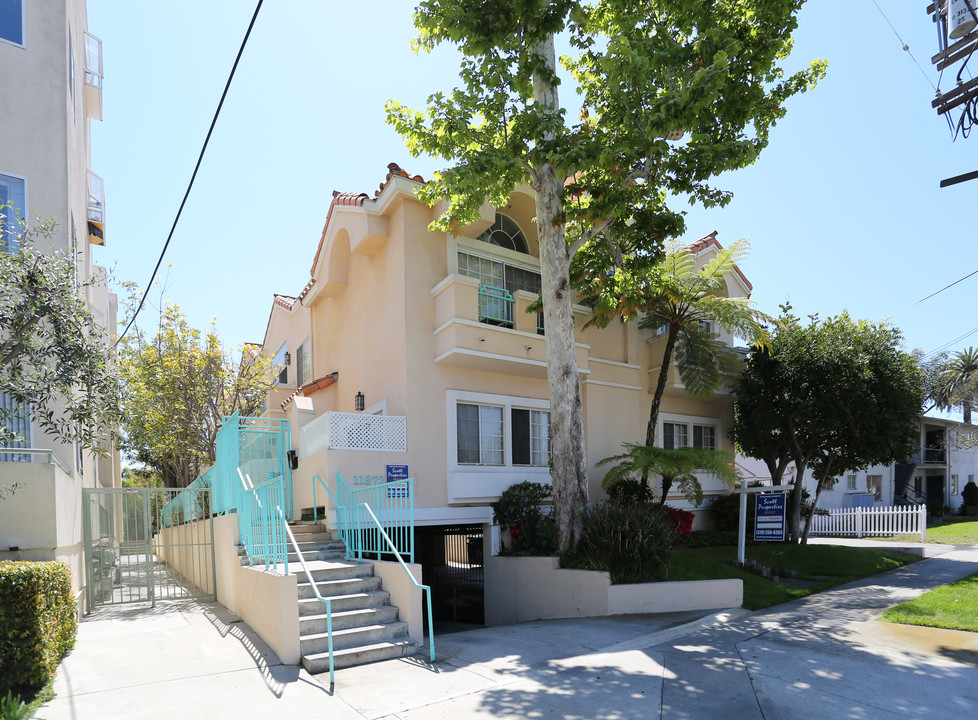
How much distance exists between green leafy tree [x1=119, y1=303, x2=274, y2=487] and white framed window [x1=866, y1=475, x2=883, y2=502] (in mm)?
33126

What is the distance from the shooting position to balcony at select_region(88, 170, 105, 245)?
17031 mm

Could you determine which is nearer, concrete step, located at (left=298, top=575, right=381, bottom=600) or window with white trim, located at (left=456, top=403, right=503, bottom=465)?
concrete step, located at (left=298, top=575, right=381, bottom=600)

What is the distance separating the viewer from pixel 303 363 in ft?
73.5

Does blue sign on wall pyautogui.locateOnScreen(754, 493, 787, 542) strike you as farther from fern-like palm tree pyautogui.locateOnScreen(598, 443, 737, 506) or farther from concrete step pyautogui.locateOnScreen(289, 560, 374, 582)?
concrete step pyautogui.locateOnScreen(289, 560, 374, 582)

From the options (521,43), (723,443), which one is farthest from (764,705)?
(723,443)

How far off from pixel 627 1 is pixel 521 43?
212 centimetres

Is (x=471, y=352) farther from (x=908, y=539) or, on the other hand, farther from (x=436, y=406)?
(x=908, y=539)

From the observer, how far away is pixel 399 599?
29.7 ft

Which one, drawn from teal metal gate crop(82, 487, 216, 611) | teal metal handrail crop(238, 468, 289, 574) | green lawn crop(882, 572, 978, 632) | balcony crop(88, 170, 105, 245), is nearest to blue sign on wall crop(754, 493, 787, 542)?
green lawn crop(882, 572, 978, 632)

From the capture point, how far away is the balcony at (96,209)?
17.0 m

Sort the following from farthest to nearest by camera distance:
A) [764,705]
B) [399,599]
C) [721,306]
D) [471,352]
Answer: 1. [721,306]
2. [471,352]
3. [399,599]
4. [764,705]

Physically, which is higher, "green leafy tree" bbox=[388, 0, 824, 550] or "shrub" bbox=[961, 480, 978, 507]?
"green leafy tree" bbox=[388, 0, 824, 550]

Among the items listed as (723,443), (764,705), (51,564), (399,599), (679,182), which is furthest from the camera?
(723,443)

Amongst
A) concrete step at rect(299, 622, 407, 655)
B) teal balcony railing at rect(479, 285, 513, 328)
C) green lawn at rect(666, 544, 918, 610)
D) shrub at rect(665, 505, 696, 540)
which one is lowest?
green lawn at rect(666, 544, 918, 610)
